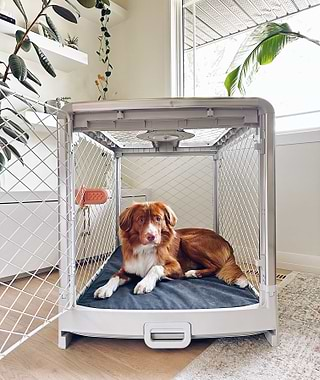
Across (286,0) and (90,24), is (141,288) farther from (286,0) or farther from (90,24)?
(90,24)

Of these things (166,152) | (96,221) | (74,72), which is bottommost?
(96,221)

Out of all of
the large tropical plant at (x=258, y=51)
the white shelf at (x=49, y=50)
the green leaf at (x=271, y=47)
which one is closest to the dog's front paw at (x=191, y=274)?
the large tropical plant at (x=258, y=51)

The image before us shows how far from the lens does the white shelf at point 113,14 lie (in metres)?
2.29

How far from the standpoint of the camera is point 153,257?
3.82ft

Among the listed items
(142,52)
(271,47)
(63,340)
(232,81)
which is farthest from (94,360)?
(142,52)

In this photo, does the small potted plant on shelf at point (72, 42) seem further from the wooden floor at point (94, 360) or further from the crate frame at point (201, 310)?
the wooden floor at point (94, 360)

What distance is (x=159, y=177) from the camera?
2.25 meters

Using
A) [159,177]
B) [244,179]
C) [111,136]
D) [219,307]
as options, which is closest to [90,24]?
[159,177]

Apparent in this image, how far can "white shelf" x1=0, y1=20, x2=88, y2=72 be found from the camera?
1.71m

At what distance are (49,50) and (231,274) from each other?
A: 5.42 feet

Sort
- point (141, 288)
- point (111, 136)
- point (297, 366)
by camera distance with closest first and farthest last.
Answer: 1. point (297, 366)
2. point (141, 288)
3. point (111, 136)

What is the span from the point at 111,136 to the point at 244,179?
78cm

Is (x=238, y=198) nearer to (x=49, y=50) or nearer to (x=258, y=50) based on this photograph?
(x=258, y=50)

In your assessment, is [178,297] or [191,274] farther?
[191,274]
